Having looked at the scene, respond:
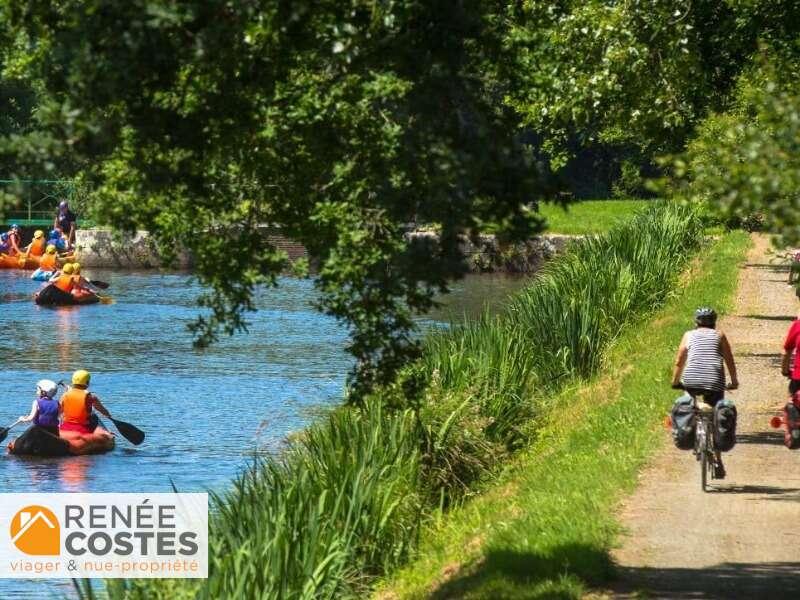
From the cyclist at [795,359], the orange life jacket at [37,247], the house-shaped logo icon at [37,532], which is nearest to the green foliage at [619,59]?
the cyclist at [795,359]

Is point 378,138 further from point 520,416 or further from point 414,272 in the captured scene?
point 520,416

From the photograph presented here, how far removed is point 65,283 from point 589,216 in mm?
18567

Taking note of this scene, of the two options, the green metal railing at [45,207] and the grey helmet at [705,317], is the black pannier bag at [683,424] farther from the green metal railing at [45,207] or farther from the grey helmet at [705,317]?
the green metal railing at [45,207]

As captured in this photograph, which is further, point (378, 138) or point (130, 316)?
point (130, 316)

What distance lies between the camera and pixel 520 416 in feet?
56.3

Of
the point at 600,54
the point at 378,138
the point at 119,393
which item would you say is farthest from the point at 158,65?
the point at 119,393

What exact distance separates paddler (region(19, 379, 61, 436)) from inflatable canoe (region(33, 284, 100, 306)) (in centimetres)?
1871

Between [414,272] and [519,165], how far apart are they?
27.3 inches

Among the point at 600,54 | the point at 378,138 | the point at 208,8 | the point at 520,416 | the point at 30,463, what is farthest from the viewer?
the point at 30,463

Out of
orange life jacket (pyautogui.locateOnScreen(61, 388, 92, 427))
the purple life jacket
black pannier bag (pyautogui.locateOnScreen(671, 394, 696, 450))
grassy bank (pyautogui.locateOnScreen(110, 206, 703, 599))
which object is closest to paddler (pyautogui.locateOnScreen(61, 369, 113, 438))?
orange life jacket (pyautogui.locateOnScreen(61, 388, 92, 427))

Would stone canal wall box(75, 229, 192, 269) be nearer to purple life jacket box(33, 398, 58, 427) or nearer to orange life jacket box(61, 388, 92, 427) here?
orange life jacket box(61, 388, 92, 427)

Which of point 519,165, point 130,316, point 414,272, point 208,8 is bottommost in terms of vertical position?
point 130,316

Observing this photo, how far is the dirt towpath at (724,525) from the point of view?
9.77 metres

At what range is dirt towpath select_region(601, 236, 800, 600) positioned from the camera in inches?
384
